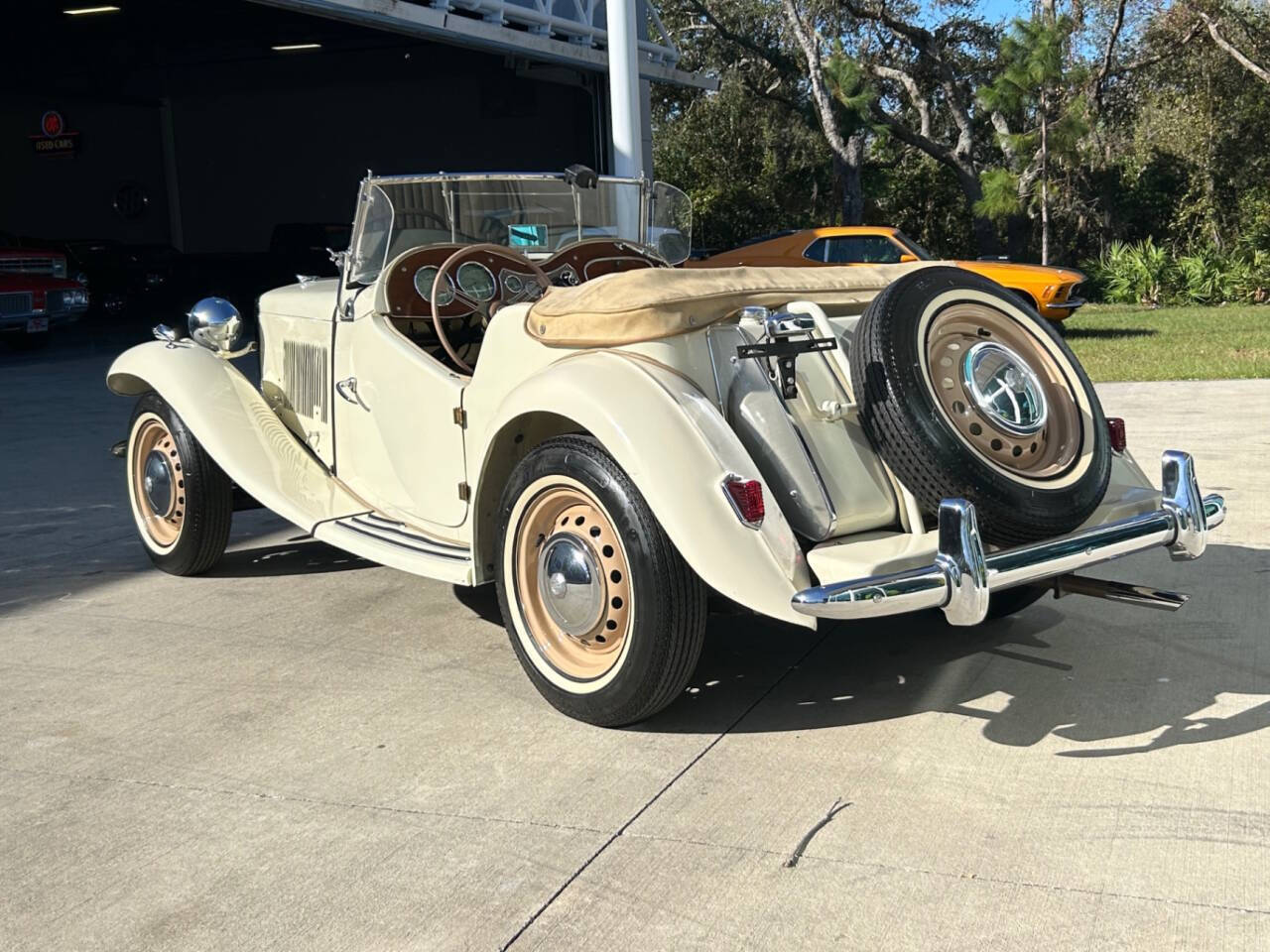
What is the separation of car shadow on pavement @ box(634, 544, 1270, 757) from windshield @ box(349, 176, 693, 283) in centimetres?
183

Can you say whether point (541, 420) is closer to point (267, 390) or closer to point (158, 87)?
point (267, 390)

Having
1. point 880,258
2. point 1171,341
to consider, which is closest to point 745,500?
point 880,258

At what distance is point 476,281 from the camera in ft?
17.0

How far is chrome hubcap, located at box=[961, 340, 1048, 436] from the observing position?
383 centimetres

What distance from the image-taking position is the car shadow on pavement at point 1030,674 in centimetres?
389

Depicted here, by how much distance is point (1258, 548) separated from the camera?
5668 millimetres

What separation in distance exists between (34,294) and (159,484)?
1229 cm

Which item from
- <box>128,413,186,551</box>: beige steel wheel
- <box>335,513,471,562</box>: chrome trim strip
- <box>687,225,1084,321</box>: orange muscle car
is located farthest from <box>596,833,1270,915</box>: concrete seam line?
<box>687,225,1084,321</box>: orange muscle car

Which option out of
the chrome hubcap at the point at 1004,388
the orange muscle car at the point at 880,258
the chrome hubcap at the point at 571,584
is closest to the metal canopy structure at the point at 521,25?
the orange muscle car at the point at 880,258

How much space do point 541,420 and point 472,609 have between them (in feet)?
4.23

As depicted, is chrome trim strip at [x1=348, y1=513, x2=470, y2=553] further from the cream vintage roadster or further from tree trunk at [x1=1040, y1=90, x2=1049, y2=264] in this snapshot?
tree trunk at [x1=1040, y1=90, x2=1049, y2=264]

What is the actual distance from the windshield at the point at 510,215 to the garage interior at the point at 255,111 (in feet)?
35.3

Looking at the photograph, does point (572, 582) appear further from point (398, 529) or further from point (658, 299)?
point (398, 529)

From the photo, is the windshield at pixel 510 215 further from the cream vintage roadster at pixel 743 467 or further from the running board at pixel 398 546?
the running board at pixel 398 546
